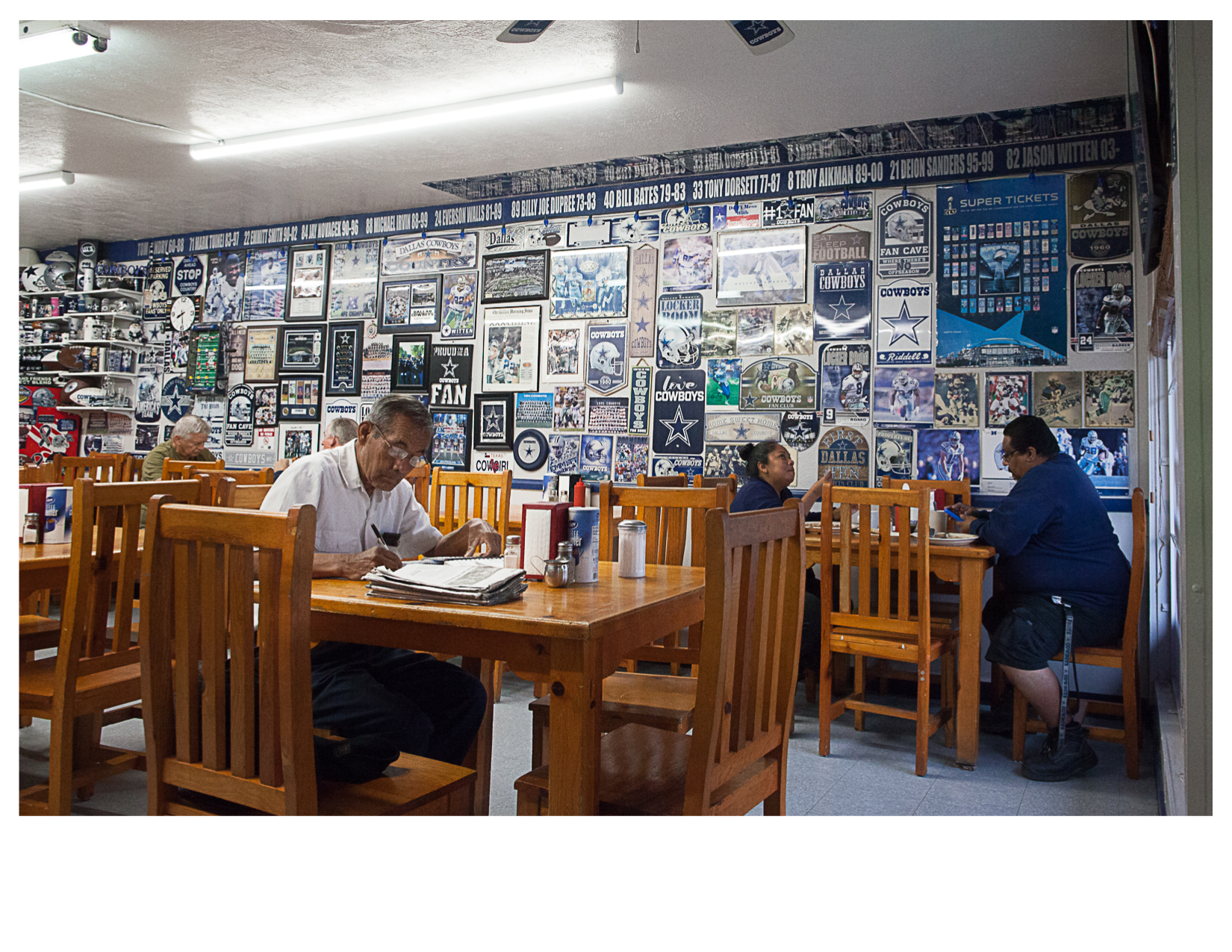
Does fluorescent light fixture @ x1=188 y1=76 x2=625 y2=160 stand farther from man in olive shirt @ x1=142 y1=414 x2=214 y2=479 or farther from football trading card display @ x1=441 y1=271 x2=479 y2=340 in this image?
man in olive shirt @ x1=142 y1=414 x2=214 y2=479

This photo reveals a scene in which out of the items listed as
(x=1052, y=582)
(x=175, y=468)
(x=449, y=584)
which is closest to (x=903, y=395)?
(x=1052, y=582)

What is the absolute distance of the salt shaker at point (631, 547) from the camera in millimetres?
2311

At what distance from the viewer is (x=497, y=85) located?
4465 millimetres

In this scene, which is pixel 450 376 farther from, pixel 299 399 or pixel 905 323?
pixel 905 323

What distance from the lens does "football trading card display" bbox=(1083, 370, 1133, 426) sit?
15.0 ft

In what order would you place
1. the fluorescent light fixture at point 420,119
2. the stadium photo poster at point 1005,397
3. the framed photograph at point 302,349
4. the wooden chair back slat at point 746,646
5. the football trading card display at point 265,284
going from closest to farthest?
the wooden chair back slat at point 746,646 < the fluorescent light fixture at point 420,119 < the stadium photo poster at point 1005,397 < the framed photograph at point 302,349 < the football trading card display at point 265,284

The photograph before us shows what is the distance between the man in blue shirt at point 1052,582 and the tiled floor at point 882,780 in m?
0.17

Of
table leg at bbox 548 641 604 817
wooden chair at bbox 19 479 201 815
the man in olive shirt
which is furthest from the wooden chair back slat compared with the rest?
the man in olive shirt

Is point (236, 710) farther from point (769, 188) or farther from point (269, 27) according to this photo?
point (769, 188)

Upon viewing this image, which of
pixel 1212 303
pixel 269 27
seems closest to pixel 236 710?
pixel 1212 303

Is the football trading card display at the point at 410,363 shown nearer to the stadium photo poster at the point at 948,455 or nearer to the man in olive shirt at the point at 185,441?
the man in olive shirt at the point at 185,441

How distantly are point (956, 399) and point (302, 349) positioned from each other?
16.5 ft

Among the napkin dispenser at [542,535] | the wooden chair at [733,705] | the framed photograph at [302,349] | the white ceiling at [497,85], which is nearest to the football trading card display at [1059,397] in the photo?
the white ceiling at [497,85]

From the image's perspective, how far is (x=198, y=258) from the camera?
752cm
